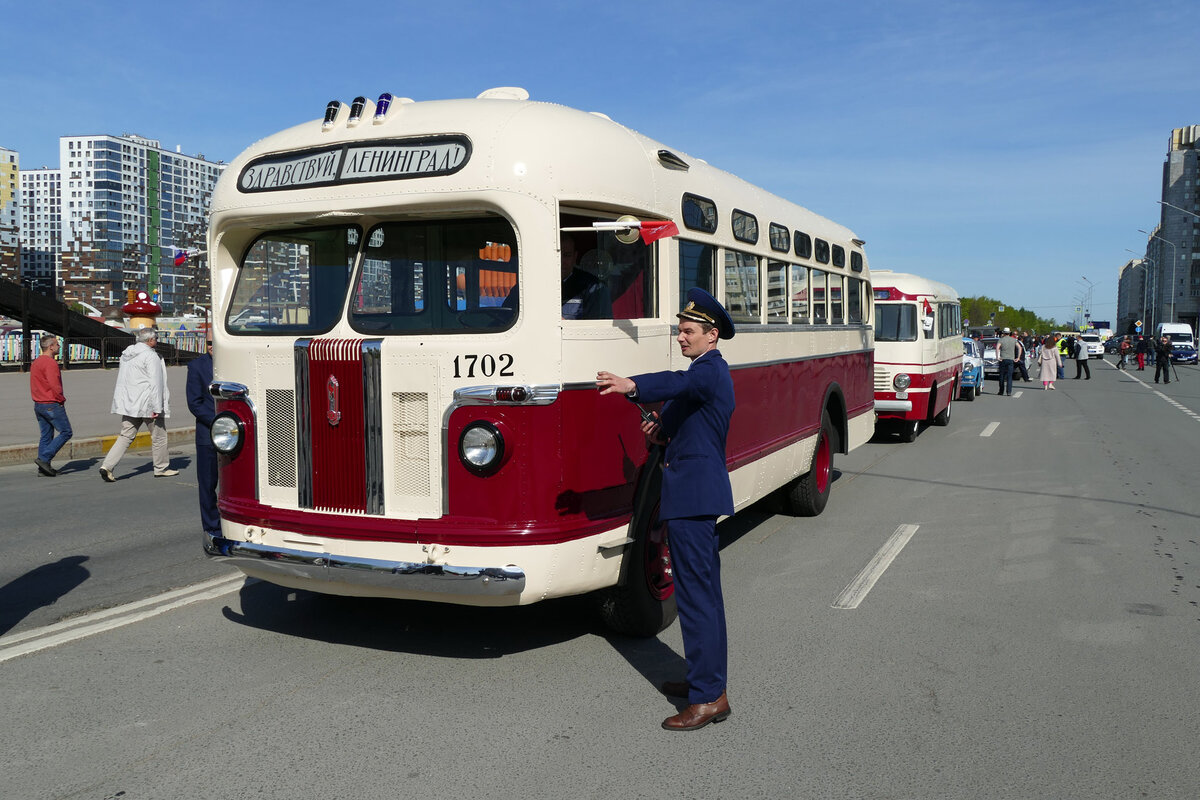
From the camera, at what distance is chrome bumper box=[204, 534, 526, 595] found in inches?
188

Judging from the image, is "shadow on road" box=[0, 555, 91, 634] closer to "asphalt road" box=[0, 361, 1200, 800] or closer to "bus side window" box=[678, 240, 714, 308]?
"asphalt road" box=[0, 361, 1200, 800]

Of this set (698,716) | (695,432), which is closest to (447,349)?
(695,432)

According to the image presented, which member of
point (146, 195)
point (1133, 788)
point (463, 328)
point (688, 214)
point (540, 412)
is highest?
point (146, 195)

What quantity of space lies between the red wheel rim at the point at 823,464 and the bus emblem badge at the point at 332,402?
537cm

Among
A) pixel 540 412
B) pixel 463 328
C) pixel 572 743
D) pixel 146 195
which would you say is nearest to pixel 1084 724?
pixel 572 743

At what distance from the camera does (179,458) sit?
1443 centimetres

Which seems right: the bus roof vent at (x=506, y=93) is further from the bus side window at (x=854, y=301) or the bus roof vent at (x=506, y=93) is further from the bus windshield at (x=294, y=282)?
the bus side window at (x=854, y=301)

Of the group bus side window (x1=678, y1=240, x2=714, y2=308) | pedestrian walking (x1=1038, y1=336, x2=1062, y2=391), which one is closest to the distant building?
pedestrian walking (x1=1038, y1=336, x2=1062, y2=391)

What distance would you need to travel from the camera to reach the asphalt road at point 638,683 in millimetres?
3979

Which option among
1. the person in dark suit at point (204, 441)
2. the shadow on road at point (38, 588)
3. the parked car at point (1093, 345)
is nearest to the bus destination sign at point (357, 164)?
the person in dark suit at point (204, 441)

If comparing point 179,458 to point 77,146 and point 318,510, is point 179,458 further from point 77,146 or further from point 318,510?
point 77,146

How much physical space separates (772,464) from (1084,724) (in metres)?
3.69

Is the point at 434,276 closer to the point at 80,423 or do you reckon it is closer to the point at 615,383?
the point at 615,383

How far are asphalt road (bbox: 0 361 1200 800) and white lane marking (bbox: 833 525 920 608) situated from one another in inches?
2.6
